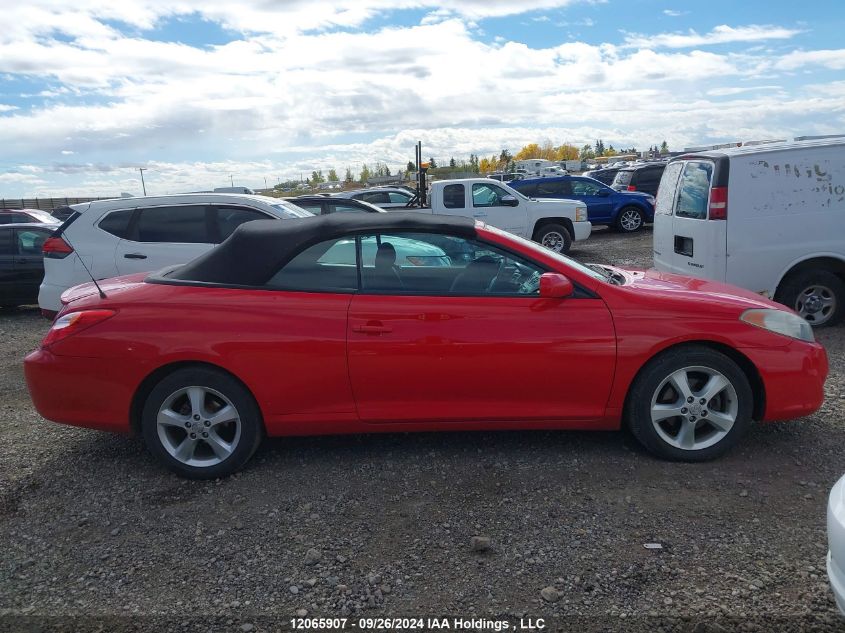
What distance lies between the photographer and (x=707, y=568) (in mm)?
3064

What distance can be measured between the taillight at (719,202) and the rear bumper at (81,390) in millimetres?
5488

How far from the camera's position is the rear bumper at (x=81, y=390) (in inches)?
161

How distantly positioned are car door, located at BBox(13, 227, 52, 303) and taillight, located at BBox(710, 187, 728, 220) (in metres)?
9.08

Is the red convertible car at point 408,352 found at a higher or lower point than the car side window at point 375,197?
lower

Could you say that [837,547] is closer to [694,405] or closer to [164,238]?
[694,405]

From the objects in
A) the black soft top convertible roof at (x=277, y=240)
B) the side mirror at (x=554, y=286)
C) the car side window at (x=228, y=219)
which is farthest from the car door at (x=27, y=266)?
the side mirror at (x=554, y=286)

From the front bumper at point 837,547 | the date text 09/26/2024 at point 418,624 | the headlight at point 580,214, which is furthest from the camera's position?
the headlight at point 580,214

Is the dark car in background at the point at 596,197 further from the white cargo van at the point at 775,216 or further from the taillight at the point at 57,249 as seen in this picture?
the taillight at the point at 57,249

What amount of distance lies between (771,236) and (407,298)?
14.7 ft

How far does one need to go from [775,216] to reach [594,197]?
12249 mm

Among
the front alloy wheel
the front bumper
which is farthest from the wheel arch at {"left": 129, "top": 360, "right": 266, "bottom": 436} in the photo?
the front bumper

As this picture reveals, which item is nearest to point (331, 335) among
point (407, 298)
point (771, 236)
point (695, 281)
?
point (407, 298)

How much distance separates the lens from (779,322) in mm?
4168

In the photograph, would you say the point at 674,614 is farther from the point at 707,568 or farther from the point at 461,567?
the point at 461,567
